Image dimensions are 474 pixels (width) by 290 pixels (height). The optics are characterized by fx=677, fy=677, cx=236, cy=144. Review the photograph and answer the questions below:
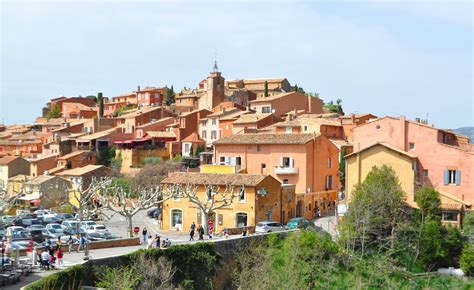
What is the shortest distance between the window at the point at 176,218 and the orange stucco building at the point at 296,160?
8.51m

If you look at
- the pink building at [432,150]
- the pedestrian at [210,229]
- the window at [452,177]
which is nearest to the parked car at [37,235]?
the pedestrian at [210,229]

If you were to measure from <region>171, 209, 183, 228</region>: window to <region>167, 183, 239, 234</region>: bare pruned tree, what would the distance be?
5.92ft

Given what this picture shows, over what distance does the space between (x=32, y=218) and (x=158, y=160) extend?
83.2ft

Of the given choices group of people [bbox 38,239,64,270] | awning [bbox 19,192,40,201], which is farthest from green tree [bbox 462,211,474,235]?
awning [bbox 19,192,40,201]

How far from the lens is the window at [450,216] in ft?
145

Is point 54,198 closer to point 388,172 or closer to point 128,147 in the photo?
point 128,147

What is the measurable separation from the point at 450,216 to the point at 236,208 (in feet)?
51.4

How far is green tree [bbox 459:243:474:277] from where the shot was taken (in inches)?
1617

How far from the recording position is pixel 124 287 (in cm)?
2802

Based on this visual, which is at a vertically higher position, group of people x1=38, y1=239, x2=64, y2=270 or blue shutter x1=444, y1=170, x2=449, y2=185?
blue shutter x1=444, y1=170, x2=449, y2=185

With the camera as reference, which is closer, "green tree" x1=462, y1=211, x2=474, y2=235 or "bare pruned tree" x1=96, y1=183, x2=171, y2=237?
"green tree" x1=462, y1=211, x2=474, y2=235

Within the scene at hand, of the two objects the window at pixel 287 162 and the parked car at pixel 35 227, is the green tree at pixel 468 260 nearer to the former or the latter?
the window at pixel 287 162

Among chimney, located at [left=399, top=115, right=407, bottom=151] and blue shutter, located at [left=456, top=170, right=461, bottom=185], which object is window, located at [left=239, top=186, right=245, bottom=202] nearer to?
chimney, located at [left=399, top=115, right=407, bottom=151]

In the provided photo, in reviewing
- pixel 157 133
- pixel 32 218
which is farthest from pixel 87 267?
pixel 157 133
